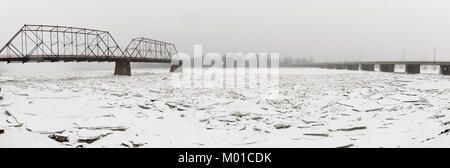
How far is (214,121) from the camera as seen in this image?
13.4 metres

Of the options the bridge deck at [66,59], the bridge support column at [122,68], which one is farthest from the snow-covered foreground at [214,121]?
the bridge support column at [122,68]

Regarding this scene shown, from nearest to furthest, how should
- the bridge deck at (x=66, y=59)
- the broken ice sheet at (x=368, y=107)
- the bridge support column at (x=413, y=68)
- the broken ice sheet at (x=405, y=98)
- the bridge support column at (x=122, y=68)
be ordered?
→ 1. the broken ice sheet at (x=368, y=107)
2. the broken ice sheet at (x=405, y=98)
3. the bridge deck at (x=66, y=59)
4. the bridge support column at (x=122, y=68)
5. the bridge support column at (x=413, y=68)

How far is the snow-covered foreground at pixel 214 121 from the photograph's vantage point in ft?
32.8

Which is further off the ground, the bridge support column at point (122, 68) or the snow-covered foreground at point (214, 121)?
the bridge support column at point (122, 68)

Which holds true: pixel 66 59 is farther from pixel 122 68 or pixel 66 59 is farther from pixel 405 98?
pixel 405 98

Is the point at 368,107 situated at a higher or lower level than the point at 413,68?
lower

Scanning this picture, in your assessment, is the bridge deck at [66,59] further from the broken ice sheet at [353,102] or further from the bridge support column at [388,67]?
the bridge support column at [388,67]

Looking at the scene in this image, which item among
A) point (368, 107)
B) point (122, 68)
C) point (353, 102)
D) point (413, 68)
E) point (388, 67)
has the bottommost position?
point (368, 107)

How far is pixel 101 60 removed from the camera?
36781 mm

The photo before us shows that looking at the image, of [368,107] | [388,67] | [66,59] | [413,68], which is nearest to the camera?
[368,107]

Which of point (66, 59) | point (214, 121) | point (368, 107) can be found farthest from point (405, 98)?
point (66, 59)
